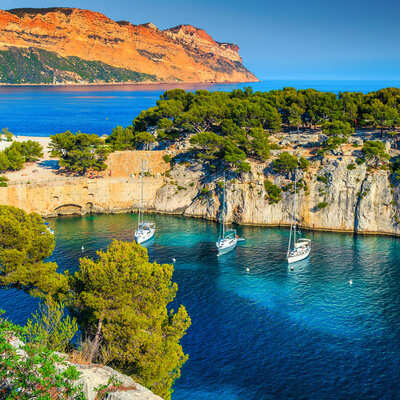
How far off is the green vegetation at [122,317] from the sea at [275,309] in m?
7.27

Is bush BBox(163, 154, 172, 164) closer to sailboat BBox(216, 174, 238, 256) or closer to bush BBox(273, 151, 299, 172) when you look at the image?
bush BBox(273, 151, 299, 172)


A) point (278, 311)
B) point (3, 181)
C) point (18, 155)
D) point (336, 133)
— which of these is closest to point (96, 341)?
point (278, 311)

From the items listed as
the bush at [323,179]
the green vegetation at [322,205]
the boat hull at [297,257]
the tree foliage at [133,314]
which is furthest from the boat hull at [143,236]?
the tree foliage at [133,314]

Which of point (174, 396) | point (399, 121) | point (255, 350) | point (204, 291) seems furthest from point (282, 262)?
point (399, 121)

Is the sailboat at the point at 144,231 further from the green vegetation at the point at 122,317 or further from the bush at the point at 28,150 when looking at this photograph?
the bush at the point at 28,150

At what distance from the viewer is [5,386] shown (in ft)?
71.1

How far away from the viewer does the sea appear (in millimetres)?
40469

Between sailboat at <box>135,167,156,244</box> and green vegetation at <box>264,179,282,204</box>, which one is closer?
sailboat at <box>135,167,156,244</box>

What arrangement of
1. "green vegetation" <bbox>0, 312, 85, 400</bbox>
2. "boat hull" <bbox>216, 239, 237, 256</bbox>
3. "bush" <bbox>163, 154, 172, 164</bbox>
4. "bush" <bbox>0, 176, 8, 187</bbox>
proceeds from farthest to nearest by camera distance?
"bush" <bbox>163, 154, 172, 164</bbox> → "bush" <bbox>0, 176, 8, 187</bbox> → "boat hull" <bbox>216, 239, 237, 256</bbox> → "green vegetation" <bbox>0, 312, 85, 400</bbox>

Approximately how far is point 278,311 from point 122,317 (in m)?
26.7

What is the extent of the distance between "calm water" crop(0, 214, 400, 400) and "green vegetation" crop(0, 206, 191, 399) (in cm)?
729

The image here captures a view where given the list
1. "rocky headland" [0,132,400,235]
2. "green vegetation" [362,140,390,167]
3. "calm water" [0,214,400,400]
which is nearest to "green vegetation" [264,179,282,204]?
"rocky headland" [0,132,400,235]

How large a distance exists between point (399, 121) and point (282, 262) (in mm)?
48521

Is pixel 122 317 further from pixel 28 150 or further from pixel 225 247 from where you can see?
pixel 28 150
